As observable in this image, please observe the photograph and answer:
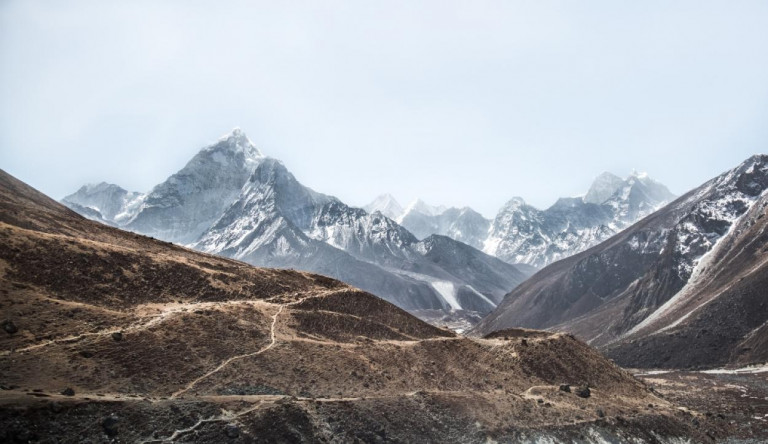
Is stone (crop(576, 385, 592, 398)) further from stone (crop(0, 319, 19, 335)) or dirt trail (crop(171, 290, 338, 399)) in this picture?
stone (crop(0, 319, 19, 335))

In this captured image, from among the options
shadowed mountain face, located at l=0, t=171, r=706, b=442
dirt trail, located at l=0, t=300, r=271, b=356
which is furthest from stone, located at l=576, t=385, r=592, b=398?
dirt trail, located at l=0, t=300, r=271, b=356

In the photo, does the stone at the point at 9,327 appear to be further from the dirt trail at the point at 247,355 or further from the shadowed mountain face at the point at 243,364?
the dirt trail at the point at 247,355

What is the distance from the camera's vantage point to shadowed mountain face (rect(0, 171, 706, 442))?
46.5 meters

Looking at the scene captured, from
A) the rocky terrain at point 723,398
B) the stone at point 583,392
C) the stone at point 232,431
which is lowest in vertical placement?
the rocky terrain at point 723,398

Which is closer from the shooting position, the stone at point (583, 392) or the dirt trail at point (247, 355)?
the dirt trail at point (247, 355)

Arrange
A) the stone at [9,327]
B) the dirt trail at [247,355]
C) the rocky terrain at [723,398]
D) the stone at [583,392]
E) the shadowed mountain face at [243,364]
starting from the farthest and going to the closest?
the rocky terrain at [723,398], the stone at [583,392], the dirt trail at [247,355], the stone at [9,327], the shadowed mountain face at [243,364]

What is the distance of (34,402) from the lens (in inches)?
1628

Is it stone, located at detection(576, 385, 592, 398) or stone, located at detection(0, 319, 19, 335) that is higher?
stone, located at detection(0, 319, 19, 335)

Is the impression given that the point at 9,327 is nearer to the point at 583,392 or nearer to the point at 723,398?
the point at 583,392

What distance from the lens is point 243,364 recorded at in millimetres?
58906

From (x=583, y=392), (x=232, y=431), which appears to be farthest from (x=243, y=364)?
(x=583, y=392)

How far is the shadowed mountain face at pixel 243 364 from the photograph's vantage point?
46500 millimetres

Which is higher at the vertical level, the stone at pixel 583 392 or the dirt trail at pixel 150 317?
the dirt trail at pixel 150 317

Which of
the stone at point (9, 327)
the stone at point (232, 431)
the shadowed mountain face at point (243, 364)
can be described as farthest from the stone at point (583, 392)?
the stone at point (9, 327)
